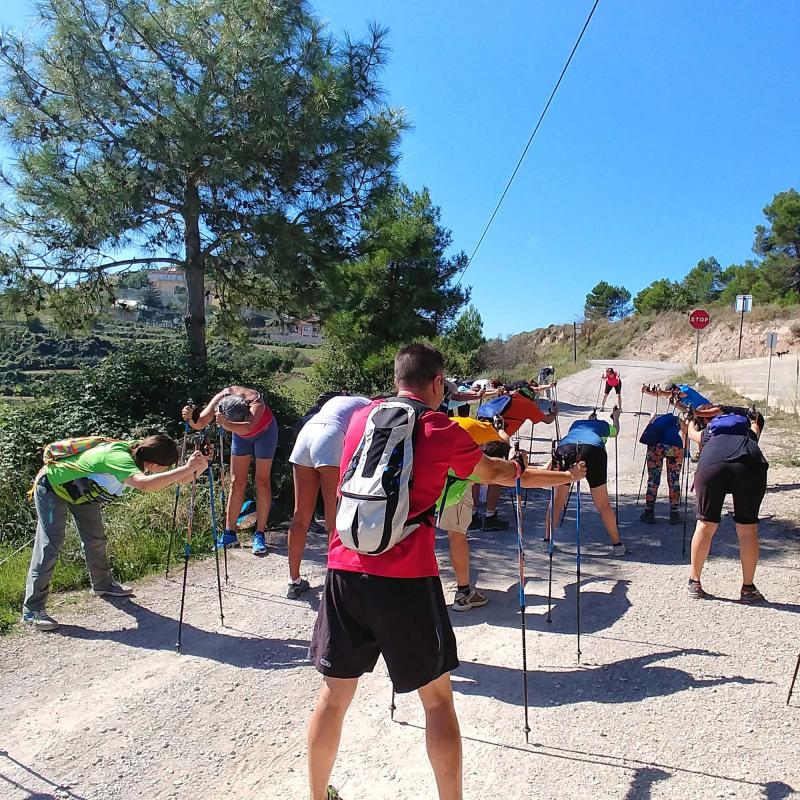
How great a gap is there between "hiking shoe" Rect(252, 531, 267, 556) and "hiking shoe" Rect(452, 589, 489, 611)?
2.14 m

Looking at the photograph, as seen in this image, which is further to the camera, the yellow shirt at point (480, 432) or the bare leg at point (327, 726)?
the yellow shirt at point (480, 432)

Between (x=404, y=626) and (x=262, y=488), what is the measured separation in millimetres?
4116

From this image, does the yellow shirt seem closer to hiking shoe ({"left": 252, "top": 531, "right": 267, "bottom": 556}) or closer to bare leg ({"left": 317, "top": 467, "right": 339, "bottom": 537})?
bare leg ({"left": 317, "top": 467, "right": 339, "bottom": 537})

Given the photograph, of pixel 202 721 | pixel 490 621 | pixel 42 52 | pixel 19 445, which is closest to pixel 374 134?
pixel 42 52

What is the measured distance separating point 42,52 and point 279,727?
9.11 metres

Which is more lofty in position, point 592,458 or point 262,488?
point 592,458

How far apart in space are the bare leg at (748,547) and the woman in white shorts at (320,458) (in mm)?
2977

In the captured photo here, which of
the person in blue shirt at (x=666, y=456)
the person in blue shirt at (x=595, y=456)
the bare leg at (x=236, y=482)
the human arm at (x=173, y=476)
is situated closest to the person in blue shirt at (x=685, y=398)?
the person in blue shirt at (x=595, y=456)

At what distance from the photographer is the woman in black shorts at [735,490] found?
185 inches

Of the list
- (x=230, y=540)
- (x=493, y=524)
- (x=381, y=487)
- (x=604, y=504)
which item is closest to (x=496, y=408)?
(x=604, y=504)

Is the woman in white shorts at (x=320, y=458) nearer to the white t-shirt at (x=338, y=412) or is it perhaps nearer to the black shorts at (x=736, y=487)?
the white t-shirt at (x=338, y=412)

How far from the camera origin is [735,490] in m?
4.71

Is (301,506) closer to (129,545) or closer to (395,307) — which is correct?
(129,545)

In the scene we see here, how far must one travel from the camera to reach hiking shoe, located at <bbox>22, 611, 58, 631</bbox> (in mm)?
4516
